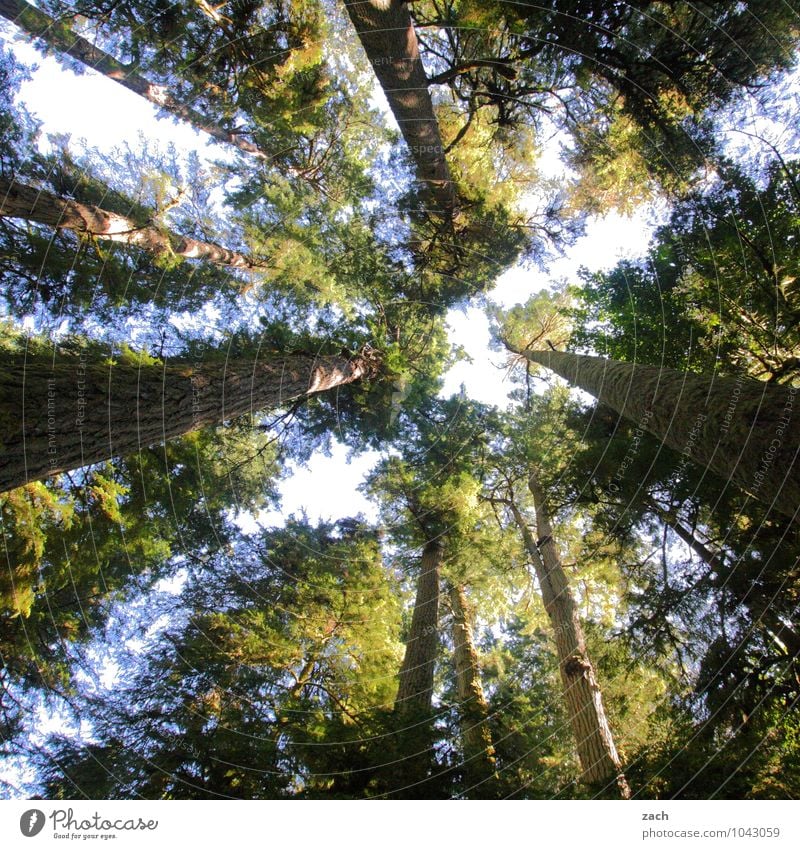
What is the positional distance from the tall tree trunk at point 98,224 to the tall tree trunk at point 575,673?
8.34 metres

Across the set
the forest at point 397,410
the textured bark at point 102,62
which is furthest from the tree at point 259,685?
the textured bark at point 102,62

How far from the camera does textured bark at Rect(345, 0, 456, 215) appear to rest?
517cm

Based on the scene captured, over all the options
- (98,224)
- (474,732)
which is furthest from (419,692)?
(98,224)

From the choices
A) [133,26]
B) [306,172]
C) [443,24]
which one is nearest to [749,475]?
[443,24]

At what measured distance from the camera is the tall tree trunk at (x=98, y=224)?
5.86 metres

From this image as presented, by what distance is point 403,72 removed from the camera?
224 inches

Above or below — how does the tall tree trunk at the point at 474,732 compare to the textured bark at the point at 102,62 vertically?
below

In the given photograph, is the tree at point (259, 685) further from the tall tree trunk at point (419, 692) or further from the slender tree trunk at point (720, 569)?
the slender tree trunk at point (720, 569)

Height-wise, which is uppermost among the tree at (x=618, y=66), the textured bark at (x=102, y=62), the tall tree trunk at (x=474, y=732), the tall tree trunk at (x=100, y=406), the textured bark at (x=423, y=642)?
the textured bark at (x=102, y=62)

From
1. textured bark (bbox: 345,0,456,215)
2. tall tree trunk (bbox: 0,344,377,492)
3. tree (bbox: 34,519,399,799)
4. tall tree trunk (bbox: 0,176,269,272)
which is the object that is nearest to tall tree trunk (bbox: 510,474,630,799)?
tree (bbox: 34,519,399,799)

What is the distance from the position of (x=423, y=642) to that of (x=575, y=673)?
2618 mm

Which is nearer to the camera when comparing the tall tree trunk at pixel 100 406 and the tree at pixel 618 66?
the tall tree trunk at pixel 100 406

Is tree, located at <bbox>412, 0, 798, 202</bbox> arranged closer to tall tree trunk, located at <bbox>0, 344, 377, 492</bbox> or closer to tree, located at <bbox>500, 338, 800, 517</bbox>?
tree, located at <bbox>500, 338, 800, 517</bbox>

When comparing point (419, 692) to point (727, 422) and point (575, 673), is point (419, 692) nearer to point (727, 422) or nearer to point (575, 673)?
point (575, 673)
